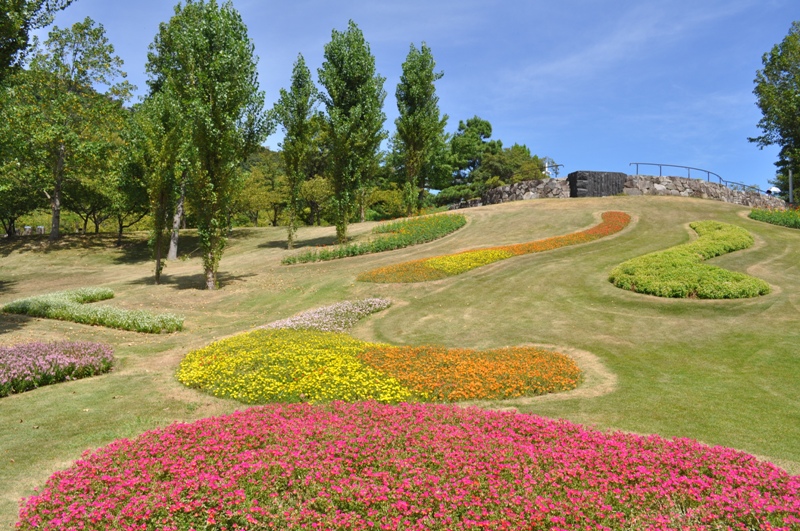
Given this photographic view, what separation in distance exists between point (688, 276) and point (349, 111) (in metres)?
23.9

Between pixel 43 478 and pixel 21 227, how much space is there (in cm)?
7324

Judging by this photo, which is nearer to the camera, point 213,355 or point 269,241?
point 213,355

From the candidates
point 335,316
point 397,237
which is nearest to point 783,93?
point 397,237

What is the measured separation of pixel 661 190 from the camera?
1719 inches

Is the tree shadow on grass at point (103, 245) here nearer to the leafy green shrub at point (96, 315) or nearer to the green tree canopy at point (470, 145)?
the leafy green shrub at point (96, 315)

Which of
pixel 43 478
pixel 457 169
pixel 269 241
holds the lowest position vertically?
pixel 43 478

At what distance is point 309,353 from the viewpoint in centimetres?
1381

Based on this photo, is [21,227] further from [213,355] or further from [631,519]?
[631,519]

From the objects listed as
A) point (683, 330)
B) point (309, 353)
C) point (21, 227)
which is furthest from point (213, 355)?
point (21, 227)

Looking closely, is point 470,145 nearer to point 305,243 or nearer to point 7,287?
point 305,243

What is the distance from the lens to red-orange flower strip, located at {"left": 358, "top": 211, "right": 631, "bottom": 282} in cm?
2489

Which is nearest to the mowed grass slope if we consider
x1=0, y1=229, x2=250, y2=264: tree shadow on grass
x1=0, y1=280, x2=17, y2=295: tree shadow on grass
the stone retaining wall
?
x1=0, y1=280, x2=17, y2=295: tree shadow on grass

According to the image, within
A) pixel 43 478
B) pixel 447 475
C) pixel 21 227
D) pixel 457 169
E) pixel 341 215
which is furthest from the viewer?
pixel 457 169

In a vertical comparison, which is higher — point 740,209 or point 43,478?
point 740,209
